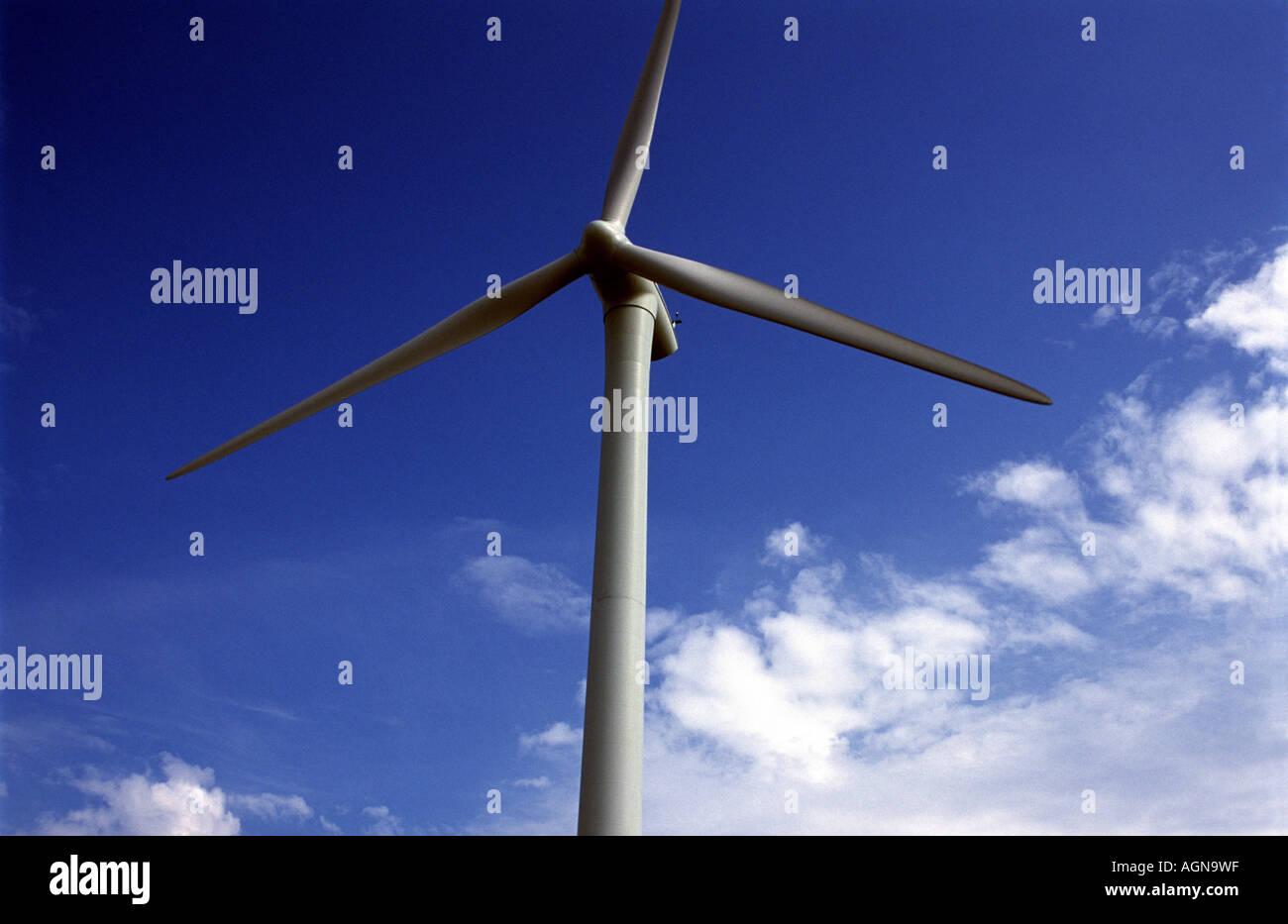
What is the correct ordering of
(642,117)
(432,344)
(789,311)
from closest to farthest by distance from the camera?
(789,311) → (432,344) → (642,117)

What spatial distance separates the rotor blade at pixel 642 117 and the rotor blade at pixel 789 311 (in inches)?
97.3

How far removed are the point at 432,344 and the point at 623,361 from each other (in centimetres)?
423

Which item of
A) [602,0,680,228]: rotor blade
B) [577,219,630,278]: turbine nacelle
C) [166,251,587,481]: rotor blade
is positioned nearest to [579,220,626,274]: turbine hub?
[577,219,630,278]: turbine nacelle

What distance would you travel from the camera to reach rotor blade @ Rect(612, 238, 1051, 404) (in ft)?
68.6

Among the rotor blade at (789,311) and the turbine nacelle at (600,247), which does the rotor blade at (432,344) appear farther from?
the rotor blade at (789,311)

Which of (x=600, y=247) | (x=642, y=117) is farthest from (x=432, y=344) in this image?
(x=642, y=117)

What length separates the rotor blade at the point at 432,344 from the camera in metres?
22.6

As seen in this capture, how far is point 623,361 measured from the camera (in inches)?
860

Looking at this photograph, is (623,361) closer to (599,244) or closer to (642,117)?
(599,244)

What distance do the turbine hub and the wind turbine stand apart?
0.02 meters

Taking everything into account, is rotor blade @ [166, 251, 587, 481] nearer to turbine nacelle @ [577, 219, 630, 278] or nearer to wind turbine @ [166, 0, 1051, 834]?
wind turbine @ [166, 0, 1051, 834]
